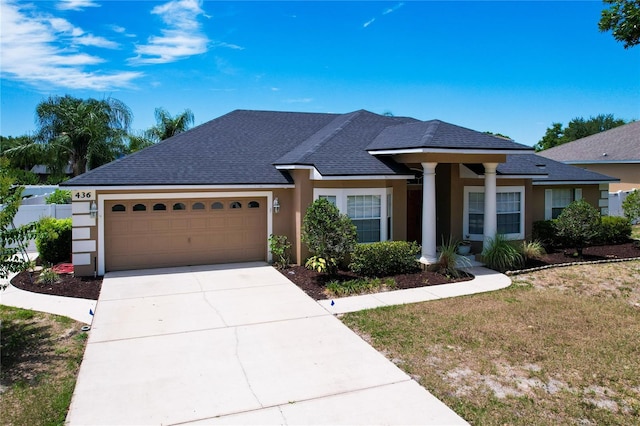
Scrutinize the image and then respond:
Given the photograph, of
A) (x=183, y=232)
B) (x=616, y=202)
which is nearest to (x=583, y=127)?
(x=616, y=202)

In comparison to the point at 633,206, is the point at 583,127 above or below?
above

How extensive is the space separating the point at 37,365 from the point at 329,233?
6.60 meters

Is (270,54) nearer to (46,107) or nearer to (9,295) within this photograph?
(9,295)

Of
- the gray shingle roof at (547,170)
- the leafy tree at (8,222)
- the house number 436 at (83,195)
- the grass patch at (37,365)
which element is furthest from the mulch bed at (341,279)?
the leafy tree at (8,222)

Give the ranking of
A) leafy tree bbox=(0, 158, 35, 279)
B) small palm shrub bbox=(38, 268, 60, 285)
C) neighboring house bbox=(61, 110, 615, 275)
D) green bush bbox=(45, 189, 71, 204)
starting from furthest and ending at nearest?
green bush bbox=(45, 189, 71, 204) → neighboring house bbox=(61, 110, 615, 275) → small palm shrub bbox=(38, 268, 60, 285) → leafy tree bbox=(0, 158, 35, 279)

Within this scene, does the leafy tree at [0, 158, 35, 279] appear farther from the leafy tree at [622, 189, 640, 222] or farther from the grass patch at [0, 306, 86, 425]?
the leafy tree at [622, 189, 640, 222]

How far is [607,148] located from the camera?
27.4m

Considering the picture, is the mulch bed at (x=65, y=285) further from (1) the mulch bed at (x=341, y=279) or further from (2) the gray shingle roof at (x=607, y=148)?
(2) the gray shingle roof at (x=607, y=148)

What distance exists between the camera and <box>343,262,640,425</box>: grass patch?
5270 millimetres

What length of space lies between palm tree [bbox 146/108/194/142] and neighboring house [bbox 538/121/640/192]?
1047 inches

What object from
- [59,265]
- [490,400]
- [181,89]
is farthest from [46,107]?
[490,400]

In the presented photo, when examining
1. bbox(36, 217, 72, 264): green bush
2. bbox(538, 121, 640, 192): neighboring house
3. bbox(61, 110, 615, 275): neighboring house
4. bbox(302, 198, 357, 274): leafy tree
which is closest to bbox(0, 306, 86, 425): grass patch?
bbox(61, 110, 615, 275): neighboring house

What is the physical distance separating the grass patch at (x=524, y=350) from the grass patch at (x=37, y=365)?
4.47m

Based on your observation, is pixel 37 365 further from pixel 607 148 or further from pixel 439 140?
pixel 607 148
